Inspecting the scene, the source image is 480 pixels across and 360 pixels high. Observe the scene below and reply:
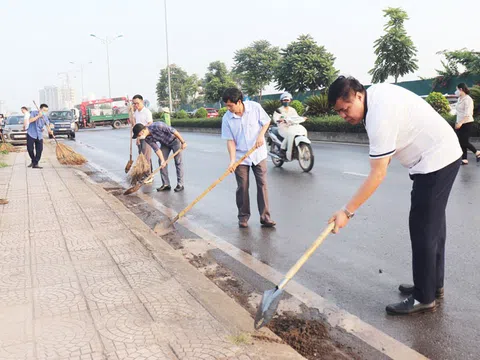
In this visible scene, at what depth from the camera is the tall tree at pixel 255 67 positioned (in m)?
42.3

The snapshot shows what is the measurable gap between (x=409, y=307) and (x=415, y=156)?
1.01m

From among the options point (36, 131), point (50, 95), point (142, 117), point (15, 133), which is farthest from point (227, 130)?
point (50, 95)

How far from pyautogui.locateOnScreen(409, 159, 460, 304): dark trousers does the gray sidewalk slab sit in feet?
3.62

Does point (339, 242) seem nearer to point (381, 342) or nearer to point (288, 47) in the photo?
point (381, 342)

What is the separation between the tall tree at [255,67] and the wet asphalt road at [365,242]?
34346 millimetres

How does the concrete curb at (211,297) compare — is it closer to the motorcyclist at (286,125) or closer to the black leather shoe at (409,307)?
the black leather shoe at (409,307)

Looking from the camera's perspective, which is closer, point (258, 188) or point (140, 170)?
point (258, 188)

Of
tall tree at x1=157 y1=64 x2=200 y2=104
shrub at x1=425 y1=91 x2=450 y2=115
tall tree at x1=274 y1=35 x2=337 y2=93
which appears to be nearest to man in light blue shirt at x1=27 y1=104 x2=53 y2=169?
shrub at x1=425 y1=91 x2=450 y2=115

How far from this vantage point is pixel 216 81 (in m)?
48.2

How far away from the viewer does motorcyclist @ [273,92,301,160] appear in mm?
9930

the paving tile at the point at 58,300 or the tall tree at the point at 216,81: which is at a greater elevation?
the tall tree at the point at 216,81

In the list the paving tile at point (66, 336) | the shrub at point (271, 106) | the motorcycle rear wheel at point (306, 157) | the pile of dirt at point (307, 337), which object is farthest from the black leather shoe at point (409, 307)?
the shrub at point (271, 106)

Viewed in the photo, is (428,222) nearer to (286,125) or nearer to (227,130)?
(227,130)

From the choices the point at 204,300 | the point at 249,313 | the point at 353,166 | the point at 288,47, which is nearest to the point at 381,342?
the point at 249,313
